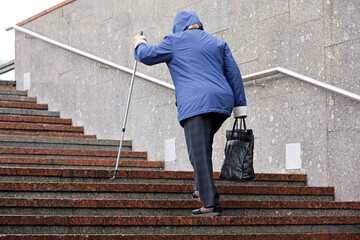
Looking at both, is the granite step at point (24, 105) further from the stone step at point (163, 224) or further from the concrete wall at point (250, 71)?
the stone step at point (163, 224)

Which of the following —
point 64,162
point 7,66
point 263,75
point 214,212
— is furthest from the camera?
point 7,66

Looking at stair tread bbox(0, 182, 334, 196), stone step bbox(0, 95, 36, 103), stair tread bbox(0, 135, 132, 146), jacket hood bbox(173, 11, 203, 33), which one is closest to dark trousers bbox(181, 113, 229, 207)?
stair tread bbox(0, 182, 334, 196)

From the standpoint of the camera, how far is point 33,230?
15.3ft

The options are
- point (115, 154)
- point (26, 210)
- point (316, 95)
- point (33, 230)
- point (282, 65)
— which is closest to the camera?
point (33, 230)

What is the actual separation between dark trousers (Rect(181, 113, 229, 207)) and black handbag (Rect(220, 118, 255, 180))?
234 millimetres

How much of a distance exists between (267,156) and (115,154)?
1714 mm

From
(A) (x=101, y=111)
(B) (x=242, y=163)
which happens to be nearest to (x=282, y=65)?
(B) (x=242, y=163)

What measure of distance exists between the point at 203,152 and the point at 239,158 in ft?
1.16

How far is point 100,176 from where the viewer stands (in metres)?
5.89

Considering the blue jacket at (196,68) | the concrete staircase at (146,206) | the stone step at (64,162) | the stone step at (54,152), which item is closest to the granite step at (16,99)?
the stone step at (54,152)

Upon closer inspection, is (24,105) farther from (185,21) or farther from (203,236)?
(203,236)

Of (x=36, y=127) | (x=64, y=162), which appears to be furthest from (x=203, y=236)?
(x=36, y=127)

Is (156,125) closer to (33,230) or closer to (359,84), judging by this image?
(359,84)

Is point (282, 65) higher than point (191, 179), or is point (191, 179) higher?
point (282, 65)
